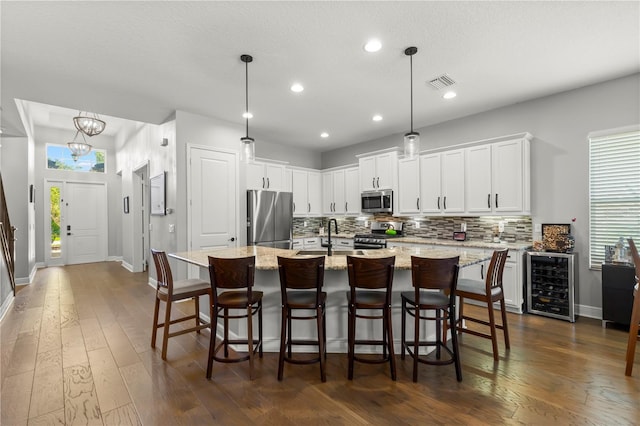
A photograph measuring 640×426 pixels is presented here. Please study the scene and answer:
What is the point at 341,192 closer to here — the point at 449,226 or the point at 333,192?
the point at 333,192

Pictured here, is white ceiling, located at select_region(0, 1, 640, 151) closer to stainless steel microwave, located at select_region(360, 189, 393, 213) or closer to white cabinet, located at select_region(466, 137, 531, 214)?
white cabinet, located at select_region(466, 137, 531, 214)

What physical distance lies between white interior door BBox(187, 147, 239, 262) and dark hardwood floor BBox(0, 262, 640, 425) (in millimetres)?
1781

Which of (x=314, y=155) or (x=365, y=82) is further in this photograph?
(x=314, y=155)

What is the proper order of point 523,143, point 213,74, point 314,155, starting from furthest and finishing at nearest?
point 314,155, point 523,143, point 213,74

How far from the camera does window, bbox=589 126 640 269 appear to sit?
140 inches

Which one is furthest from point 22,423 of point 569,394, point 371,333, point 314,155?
point 314,155

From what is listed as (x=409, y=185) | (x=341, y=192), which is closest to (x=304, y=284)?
(x=409, y=185)

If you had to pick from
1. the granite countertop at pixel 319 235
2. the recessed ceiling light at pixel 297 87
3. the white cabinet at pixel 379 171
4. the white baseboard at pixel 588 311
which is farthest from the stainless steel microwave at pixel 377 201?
the white baseboard at pixel 588 311

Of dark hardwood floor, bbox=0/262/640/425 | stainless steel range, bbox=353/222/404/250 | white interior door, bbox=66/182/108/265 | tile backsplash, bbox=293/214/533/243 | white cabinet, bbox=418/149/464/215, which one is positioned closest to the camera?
dark hardwood floor, bbox=0/262/640/425

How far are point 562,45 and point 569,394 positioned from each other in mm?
3034

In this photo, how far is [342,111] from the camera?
4.68 metres

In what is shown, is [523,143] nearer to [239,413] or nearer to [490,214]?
[490,214]

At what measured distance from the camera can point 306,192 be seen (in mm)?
6809

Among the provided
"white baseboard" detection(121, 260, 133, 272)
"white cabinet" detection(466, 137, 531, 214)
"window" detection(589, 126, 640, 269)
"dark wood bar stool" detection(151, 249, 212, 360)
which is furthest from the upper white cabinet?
"white baseboard" detection(121, 260, 133, 272)
